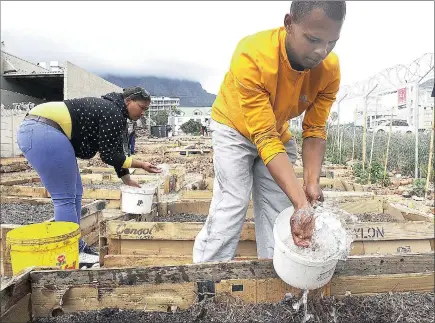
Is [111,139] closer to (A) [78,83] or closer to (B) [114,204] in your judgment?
(B) [114,204]

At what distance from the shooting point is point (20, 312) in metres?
1.75

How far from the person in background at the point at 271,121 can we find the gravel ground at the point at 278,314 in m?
0.31

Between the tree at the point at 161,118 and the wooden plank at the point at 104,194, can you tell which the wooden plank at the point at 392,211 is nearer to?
the wooden plank at the point at 104,194

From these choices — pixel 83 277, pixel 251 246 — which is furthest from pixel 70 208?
pixel 251 246

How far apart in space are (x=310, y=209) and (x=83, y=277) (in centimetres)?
106

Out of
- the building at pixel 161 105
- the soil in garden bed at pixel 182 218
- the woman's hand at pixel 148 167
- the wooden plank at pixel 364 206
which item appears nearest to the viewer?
the woman's hand at pixel 148 167

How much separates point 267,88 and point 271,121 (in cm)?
15

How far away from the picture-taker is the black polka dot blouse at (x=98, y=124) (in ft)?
9.18

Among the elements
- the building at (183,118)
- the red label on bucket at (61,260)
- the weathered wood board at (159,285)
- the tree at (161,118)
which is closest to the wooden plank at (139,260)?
the red label on bucket at (61,260)

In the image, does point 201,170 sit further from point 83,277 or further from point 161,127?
point 161,127

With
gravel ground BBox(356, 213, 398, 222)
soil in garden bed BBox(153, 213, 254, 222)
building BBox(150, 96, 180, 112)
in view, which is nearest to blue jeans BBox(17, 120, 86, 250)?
soil in garden bed BBox(153, 213, 254, 222)

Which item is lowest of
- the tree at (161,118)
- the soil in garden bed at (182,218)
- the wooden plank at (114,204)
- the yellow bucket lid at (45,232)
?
the wooden plank at (114,204)

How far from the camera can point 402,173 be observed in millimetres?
11266

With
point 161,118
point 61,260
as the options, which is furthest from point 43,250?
point 161,118
